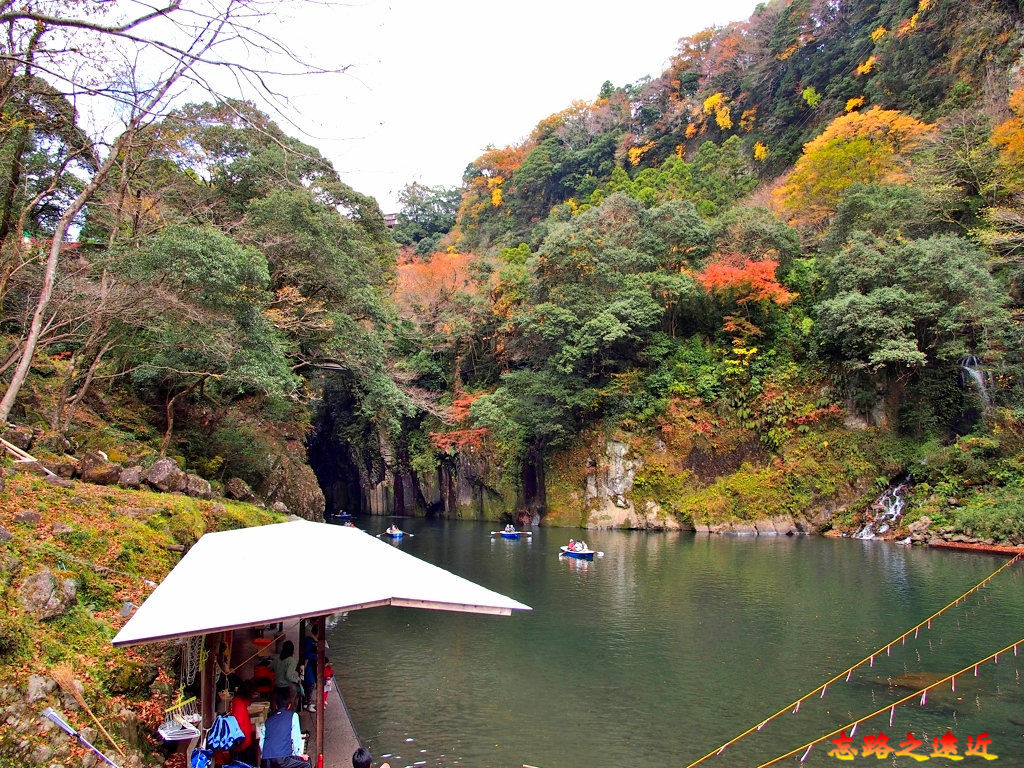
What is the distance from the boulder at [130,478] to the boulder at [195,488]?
1.06 metres

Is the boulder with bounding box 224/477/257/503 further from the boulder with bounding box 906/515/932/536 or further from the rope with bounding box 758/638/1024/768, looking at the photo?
the boulder with bounding box 906/515/932/536

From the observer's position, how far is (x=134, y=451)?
46.8ft

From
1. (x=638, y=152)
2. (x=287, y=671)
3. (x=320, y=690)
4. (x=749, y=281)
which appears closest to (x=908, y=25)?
(x=638, y=152)

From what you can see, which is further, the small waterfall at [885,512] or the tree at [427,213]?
the tree at [427,213]

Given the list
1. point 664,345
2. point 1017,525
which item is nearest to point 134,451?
point 664,345

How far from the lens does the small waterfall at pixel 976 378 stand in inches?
894

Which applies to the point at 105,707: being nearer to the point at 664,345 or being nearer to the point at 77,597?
the point at 77,597

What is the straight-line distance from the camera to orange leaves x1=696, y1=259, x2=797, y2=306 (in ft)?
87.6

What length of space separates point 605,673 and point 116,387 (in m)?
13.9

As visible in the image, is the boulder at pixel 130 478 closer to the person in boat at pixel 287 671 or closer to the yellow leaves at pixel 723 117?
the person in boat at pixel 287 671

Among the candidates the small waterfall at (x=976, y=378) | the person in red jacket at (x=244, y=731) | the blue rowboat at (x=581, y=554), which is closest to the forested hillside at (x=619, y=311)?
the small waterfall at (x=976, y=378)

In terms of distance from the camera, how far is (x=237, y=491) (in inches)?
639

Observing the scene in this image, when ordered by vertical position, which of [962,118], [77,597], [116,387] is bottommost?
A: [77,597]

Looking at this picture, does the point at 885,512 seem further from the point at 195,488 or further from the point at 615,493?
the point at 195,488
